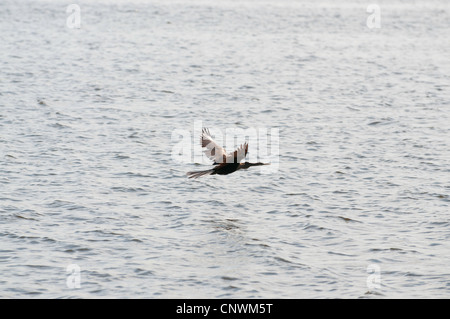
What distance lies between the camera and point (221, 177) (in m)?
25.7

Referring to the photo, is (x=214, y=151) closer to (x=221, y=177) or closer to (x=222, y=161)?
(x=222, y=161)

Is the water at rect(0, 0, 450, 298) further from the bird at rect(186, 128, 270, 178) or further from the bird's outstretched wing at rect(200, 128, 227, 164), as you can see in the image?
the bird's outstretched wing at rect(200, 128, 227, 164)

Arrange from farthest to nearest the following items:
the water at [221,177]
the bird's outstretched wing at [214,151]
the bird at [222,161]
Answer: the bird's outstretched wing at [214,151] → the bird at [222,161] → the water at [221,177]

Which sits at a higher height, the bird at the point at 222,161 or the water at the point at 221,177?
the bird at the point at 222,161

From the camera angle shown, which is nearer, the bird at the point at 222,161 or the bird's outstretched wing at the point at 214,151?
the bird at the point at 222,161

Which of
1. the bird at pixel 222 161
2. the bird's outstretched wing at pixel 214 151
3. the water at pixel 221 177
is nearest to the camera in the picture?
the water at pixel 221 177

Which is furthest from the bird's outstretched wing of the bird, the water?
the water

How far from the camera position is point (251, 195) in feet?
76.8

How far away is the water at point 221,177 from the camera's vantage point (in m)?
17.6

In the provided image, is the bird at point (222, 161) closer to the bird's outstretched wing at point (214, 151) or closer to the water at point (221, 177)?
the bird's outstretched wing at point (214, 151)

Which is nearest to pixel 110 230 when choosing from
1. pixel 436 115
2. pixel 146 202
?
pixel 146 202

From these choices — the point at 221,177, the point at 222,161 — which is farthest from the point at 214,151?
the point at 221,177

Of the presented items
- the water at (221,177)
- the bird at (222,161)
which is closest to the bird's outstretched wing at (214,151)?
the bird at (222,161)
